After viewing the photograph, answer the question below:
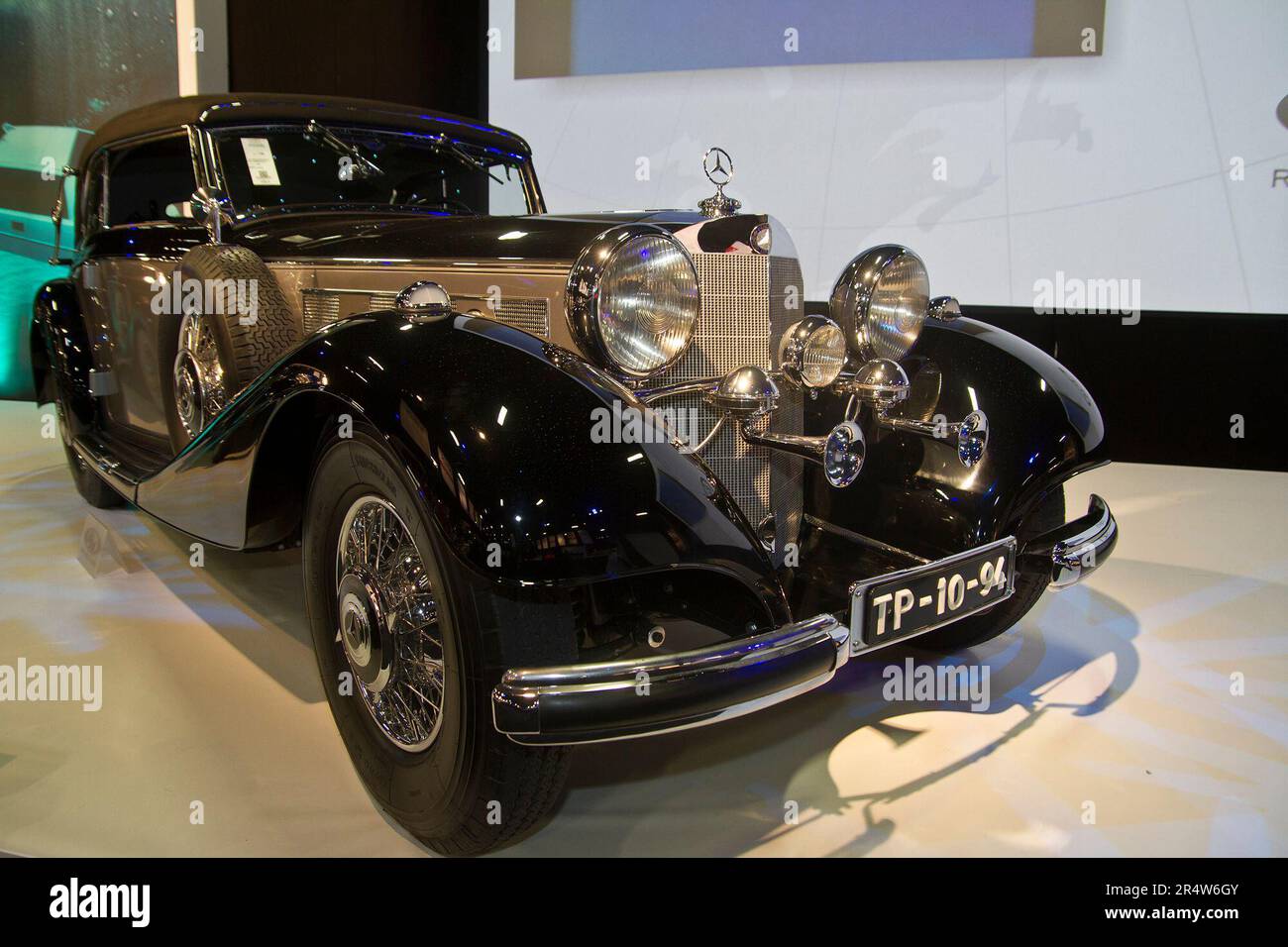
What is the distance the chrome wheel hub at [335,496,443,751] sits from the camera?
175cm

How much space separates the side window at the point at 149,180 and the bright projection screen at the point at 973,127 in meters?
1.49

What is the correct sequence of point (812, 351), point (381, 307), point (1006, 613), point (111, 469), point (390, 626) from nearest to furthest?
point (390, 626) < point (812, 351) < point (381, 307) < point (1006, 613) < point (111, 469)

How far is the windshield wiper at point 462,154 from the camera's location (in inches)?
135

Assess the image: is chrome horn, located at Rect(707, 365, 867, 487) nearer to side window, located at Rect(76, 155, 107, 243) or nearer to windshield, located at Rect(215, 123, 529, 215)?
windshield, located at Rect(215, 123, 529, 215)

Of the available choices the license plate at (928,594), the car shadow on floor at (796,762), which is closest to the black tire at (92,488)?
the car shadow on floor at (796,762)

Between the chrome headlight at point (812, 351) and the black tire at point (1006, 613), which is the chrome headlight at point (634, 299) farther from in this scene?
the black tire at point (1006, 613)

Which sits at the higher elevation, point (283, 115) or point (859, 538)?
point (283, 115)

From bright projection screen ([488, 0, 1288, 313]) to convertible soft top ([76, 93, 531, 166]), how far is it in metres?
0.78

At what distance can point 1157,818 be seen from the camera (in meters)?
1.91

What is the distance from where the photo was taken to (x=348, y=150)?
320 centimetres

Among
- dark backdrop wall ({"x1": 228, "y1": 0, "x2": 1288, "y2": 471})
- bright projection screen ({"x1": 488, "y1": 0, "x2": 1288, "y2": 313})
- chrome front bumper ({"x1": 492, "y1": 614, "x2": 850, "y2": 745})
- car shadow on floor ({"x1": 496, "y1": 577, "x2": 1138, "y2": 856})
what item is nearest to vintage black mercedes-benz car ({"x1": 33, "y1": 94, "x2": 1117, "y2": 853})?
chrome front bumper ({"x1": 492, "y1": 614, "x2": 850, "y2": 745})

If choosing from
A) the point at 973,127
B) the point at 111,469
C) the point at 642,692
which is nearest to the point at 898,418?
the point at 642,692

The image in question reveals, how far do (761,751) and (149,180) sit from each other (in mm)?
3021

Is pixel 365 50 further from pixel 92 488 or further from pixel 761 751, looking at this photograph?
pixel 761 751
